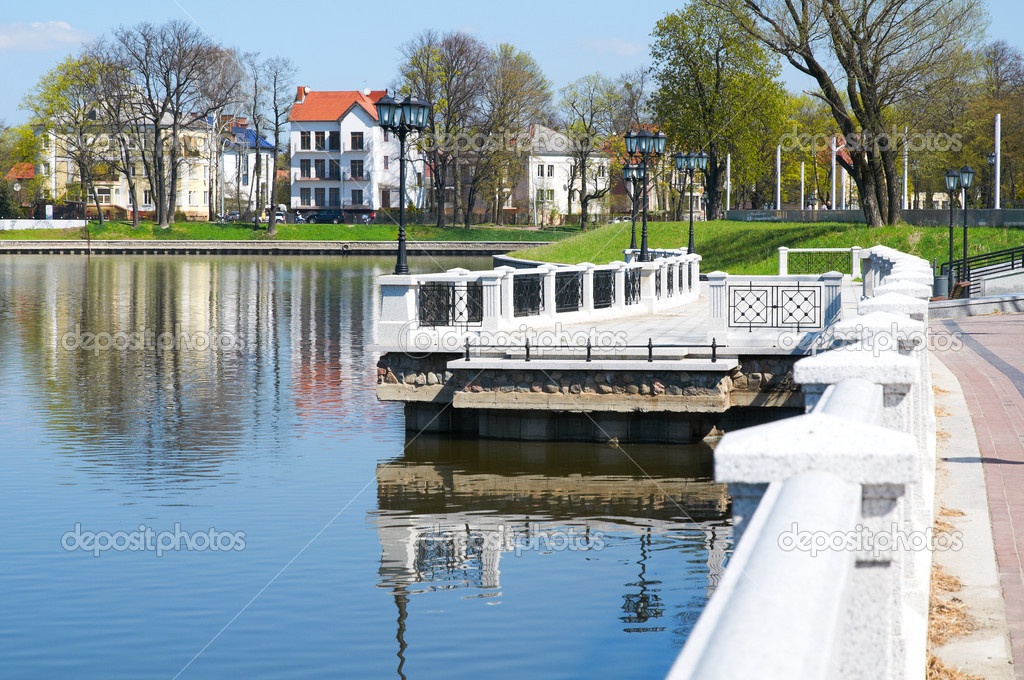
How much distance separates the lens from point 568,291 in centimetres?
2042

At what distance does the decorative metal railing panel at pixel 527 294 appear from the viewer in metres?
18.2

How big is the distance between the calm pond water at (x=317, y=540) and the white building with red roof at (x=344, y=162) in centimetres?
8058

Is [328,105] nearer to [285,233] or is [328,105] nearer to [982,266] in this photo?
[285,233]

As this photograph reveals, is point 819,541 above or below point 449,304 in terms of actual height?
below

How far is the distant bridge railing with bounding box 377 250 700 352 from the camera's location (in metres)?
16.2

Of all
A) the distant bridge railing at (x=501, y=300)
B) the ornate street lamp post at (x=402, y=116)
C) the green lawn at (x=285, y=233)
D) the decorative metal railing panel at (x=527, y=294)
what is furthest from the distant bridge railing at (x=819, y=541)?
the green lawn at (x=285, y=233)

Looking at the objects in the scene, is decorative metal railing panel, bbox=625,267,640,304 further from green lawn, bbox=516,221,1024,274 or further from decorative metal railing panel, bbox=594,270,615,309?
green lawn, bbox=516,221,1024,274

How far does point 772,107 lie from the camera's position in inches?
2345

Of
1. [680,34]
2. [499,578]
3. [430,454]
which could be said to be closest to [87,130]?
[680,34]

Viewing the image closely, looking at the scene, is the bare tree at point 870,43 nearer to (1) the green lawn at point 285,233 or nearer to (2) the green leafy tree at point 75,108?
(1) the green lawn at point 285,233

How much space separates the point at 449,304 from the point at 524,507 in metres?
4.68

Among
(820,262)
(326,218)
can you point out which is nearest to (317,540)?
(820,262)

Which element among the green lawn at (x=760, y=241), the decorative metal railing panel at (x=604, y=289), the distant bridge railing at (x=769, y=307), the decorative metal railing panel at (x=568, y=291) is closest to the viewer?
the distant bridge railing at (x=769, y=307)

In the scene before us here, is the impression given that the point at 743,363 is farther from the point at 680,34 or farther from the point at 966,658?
the point at 680,34
